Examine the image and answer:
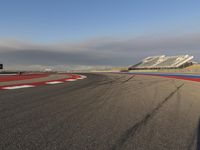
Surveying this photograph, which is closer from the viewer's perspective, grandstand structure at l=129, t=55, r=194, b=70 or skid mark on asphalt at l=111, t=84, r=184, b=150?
skid mark on asphalt at l=111, t=84, r=184, b=150

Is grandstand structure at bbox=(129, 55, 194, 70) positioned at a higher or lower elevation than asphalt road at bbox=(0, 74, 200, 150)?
higher

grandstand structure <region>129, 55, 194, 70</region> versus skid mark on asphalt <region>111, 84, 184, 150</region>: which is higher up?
grandstand structure <region>129, 55, 194, 70</region>

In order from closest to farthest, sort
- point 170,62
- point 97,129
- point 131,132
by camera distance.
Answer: point 131,132
point 97,129
point 170,62

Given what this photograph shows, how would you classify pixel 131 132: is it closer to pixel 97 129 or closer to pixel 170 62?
pixel 97 129

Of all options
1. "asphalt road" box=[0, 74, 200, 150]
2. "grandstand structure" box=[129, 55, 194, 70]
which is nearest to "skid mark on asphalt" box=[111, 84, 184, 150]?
"asphalt road" box=[0, 74, 200, 150]

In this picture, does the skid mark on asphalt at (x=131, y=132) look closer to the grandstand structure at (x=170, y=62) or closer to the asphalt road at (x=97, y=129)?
the asphalt road at (x=97, y=129)

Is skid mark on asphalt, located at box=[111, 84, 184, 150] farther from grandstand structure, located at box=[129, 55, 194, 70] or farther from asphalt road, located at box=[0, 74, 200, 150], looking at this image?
grandstand structure, located at box=[129, 55, 194, 70]

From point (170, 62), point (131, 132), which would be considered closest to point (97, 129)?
point (131, 132)

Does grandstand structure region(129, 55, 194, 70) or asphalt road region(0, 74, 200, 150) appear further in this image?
grandstand structure region(129, 55, 194, 70)

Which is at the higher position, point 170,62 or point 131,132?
point 170,62

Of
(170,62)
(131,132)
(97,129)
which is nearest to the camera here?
(131,132)

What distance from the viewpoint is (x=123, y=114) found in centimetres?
525

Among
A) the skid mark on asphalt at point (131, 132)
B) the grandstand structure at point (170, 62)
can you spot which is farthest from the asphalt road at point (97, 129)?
the grandstand structure at point (170, 62)

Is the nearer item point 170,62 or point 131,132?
point 131,132
